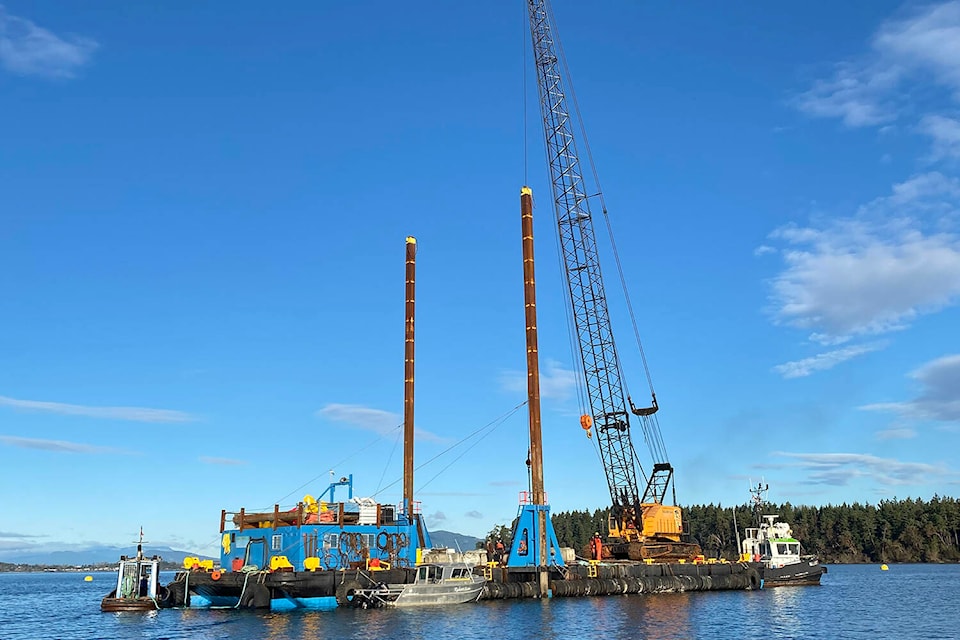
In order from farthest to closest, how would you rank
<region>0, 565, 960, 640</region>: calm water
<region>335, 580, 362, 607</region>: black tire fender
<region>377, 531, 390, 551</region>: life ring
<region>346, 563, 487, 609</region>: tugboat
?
<region>377, 531, 390, 551</region>: life ring, <region>346, 563, 487, 609</region>: tugboat, <region>335, 580, 362, 607</region>: black tire fender, <region>0, 565, 960, 640</region>: calm water

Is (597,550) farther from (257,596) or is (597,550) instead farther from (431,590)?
(257,596)

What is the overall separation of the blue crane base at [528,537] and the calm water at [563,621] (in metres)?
3.17

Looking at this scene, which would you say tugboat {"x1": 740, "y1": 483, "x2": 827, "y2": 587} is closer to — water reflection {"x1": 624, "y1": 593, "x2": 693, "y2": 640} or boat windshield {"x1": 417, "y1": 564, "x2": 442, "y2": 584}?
water reflection {"x1": 624, "y1": 593, "x2": 693, "y2": 640}

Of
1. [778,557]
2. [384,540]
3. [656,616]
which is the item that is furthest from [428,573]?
[778,557]

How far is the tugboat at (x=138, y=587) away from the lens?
6016cm

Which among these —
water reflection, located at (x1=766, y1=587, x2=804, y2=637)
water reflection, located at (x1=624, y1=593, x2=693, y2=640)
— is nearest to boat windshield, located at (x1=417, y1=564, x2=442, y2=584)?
water reflection, located at (x1=624, y1=593, x2=693, y2=640)

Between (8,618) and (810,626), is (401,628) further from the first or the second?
(8,618)

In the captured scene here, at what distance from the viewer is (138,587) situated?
6141cm

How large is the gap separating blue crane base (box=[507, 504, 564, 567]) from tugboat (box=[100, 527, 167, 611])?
2596 cm

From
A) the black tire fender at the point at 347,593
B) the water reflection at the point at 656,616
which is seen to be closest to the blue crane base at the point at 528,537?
the water reflection at the point at 656,616

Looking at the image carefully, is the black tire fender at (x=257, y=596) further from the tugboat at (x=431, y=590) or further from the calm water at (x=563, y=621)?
the tugboat at (x=431, y=590)

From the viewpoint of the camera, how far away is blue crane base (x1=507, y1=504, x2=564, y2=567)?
212ft

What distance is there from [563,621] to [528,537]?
10941 mm

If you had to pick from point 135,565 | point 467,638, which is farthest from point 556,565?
point 135,565
